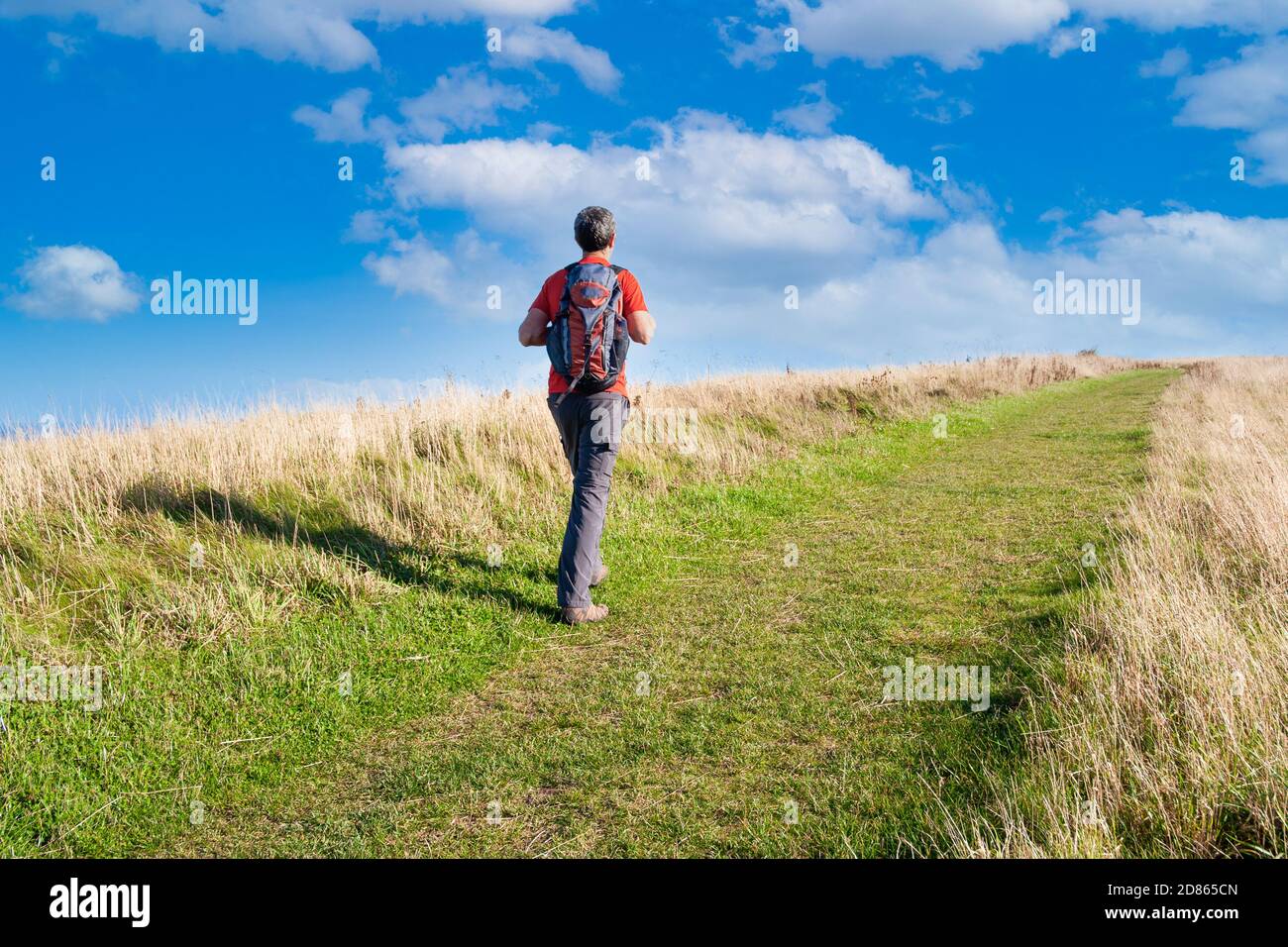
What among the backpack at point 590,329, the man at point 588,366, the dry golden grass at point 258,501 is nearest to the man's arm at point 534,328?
the man at point 588,366

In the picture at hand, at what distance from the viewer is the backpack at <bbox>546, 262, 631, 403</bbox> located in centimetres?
547

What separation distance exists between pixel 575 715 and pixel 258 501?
14.9 feet

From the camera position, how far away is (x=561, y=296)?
561 cm

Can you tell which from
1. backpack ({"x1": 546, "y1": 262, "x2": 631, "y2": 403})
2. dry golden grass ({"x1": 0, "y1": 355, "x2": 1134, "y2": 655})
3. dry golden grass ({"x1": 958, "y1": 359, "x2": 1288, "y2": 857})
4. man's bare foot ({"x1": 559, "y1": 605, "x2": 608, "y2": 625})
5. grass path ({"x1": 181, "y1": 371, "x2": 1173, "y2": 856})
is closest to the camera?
dry golden grass ({"x1": 958, "y1": 359, "x2": 1288, "y2": 857})

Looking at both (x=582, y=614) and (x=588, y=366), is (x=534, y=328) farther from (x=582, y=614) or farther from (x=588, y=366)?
(x=582, y=614)

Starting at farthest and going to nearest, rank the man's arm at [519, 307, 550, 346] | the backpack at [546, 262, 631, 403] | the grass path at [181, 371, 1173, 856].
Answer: the man's arm at [519, 307, 550, 346] → the backpack at [546, 262, 631, 403] → the grass path at [181, 371, 1173, 856]

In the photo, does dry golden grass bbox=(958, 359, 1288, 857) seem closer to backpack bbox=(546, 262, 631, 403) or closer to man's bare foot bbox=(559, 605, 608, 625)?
man's bare foot bbox=(559, 605, 608, 625)

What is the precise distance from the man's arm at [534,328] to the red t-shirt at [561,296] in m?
0.04

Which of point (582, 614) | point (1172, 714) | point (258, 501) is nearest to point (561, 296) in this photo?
point (582, 614)

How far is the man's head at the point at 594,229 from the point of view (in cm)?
561

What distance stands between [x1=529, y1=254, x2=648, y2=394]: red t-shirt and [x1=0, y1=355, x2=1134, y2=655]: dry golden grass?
7.36 ft

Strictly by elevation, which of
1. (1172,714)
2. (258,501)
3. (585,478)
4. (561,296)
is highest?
(561,296)

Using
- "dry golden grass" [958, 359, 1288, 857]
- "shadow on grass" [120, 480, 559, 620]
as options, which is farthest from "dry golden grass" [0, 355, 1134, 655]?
"dry golden grass" [958, 359, 1288, 857]
